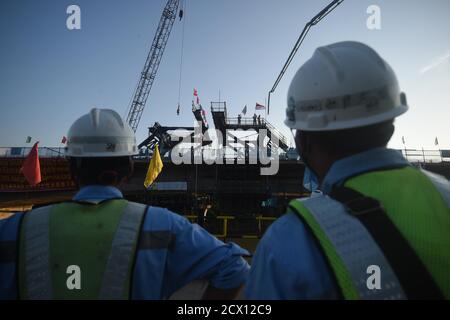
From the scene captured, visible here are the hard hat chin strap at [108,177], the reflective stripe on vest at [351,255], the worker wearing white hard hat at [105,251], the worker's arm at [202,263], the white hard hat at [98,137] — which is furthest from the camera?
the white hard hat at [98,137]

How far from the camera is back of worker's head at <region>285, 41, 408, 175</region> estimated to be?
141cm

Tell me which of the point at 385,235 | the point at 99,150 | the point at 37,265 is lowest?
the point at 37,265

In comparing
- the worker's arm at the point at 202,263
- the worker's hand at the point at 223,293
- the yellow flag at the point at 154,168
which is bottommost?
the yellow flag at the point at 154,168

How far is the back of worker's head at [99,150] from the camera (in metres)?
2.06

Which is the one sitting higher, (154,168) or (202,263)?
(202,263)

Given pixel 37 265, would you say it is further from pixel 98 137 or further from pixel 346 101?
pixel 346 101

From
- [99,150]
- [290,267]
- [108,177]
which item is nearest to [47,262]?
[108,177]

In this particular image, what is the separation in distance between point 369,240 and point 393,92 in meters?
1.06

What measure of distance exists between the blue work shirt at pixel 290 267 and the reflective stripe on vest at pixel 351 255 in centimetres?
4

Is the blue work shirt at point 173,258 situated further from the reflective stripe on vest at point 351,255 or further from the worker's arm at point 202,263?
the reflective stripe on vest at point 351,255

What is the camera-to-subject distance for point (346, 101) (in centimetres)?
147

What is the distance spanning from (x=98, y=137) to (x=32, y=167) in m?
16.6

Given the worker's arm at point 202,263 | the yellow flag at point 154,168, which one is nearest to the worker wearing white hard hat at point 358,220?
the worker's arm at point 202,263
